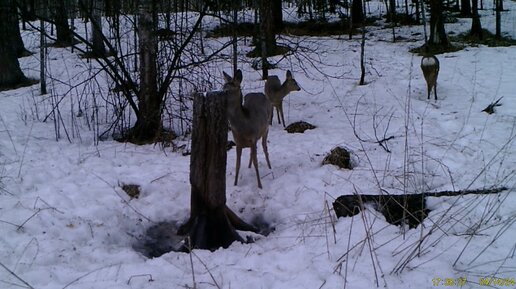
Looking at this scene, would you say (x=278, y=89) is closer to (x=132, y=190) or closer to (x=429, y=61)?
(x=429, y=61)

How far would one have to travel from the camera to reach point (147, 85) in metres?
7.60

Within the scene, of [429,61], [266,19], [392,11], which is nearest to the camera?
[429,61]

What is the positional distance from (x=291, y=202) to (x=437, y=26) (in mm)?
12290

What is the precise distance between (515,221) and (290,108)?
6.36 meters

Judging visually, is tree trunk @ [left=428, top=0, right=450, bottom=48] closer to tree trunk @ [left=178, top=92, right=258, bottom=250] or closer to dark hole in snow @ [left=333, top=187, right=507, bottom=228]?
dark hole in snow @ [left=333, top=187, right=507, bottom=228]

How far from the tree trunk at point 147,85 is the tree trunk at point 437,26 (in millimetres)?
10644

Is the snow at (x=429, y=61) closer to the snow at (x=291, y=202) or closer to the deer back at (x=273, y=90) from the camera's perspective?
the snow at (x=291, y=202)

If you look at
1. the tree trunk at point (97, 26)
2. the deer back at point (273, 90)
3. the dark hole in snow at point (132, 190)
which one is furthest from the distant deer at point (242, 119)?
the deer back at point (273, 90)

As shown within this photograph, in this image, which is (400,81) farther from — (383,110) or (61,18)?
(61,18)

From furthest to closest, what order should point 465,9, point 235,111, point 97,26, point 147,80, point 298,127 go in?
point 465,9, point 298,127, point 147,80, point 97,26, point 235,111

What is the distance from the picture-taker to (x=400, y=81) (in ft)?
37.6

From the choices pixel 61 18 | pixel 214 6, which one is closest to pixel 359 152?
pixel 214 6

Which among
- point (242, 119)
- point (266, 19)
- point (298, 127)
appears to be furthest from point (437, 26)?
point (242, 119)

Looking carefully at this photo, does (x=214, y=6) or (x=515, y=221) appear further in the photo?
(x=214, y=6)
